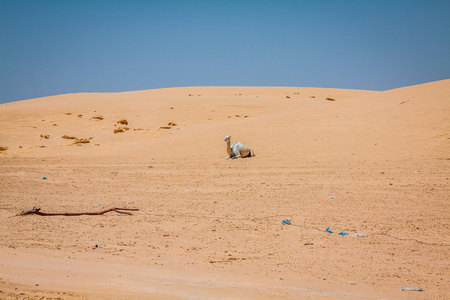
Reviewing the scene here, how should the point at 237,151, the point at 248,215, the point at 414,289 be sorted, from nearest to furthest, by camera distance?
the point at 414,289, the point at 248,215, the point at 237,151

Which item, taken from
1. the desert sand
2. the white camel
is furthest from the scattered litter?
the white camel

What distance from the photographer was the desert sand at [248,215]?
3.77 meters

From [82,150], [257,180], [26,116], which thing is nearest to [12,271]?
[257,180]

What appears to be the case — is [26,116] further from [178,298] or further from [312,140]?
[178,298]

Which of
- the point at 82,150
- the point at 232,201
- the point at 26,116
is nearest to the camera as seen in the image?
the point at 232,201

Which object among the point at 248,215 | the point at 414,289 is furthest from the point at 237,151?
the point at 414,289

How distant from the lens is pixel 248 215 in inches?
261

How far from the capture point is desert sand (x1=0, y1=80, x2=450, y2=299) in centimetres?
377

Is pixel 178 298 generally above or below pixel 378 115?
below

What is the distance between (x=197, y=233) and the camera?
222 inches

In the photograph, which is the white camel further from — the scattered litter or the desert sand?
the scattered litter

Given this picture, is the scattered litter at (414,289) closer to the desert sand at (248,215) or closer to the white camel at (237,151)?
the desert sand at (248,215)

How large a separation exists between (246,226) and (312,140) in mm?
10089

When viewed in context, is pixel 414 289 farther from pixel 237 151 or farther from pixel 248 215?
pixel 237 151
